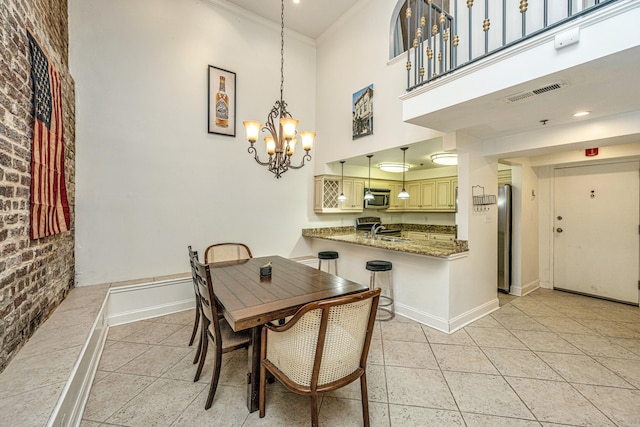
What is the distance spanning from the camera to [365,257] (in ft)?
13.0

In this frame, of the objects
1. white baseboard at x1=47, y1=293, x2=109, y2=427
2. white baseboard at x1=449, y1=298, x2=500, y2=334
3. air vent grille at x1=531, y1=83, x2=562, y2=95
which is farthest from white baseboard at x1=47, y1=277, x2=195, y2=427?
air vent grille at x1=531, y1=83, x2=562, y2=95

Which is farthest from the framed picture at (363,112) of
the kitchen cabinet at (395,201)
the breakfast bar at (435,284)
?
the kitchen cabinet at (395,201)

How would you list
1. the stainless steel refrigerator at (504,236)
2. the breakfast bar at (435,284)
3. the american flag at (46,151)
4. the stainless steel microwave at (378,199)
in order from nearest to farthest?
1. the american flag at (46,151)
2. the breakfast bar at (435,284)
3. the stainless steel refrigerator at (504,236)
4. the stainless steel microwave at (378,199)

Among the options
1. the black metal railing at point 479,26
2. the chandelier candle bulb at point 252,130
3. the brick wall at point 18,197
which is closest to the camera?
the brick wall at point 18,197

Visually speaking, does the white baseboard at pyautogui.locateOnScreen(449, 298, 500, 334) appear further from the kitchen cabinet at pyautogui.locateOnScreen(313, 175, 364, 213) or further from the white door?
the kitchen cabinet at pyautogui.locateOnScreen(313, 175, 364, 213)

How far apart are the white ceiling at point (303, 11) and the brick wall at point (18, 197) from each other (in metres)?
2.70

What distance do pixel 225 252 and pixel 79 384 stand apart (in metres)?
2.18

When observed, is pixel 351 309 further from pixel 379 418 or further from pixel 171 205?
pixel 171 205

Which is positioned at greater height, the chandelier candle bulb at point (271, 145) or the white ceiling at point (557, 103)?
the white ceiling at point (557, 103)

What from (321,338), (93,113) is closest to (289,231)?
(93,113)

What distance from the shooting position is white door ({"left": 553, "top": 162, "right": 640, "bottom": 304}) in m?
3.70

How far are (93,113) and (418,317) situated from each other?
4.63 meters

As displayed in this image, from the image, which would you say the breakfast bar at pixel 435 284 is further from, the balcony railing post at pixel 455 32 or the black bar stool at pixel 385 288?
the balcony railing post at pixel 455 32

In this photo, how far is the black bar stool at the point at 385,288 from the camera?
3311 millimetres
